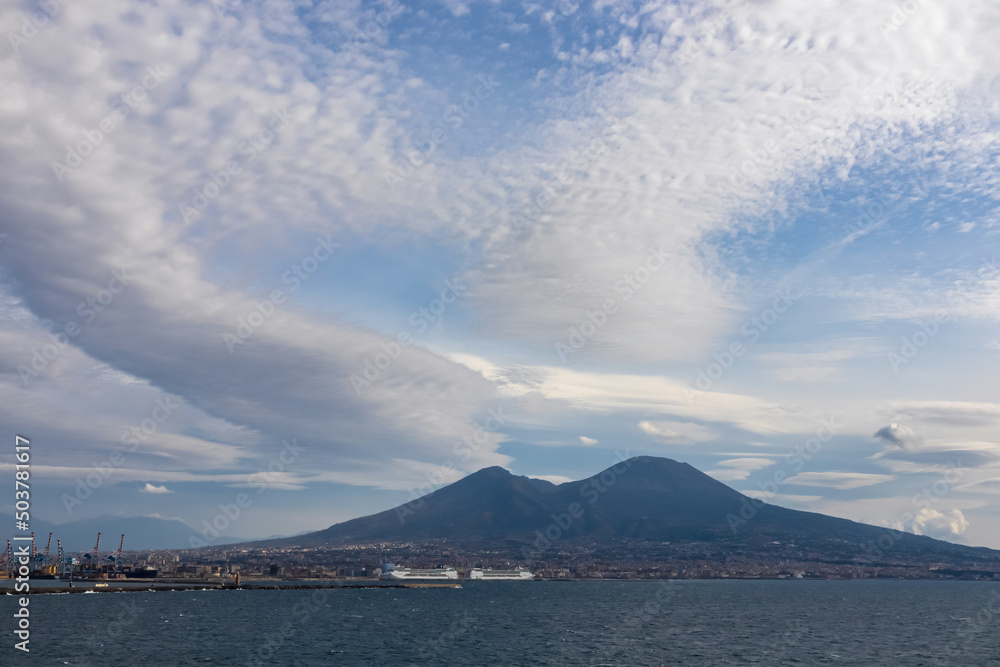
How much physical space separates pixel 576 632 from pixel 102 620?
298ft

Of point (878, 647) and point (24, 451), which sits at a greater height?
point (24, 451)

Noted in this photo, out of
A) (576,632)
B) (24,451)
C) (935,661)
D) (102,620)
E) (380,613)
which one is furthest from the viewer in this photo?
(380,613)

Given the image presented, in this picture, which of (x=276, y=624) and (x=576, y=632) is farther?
(x=276, y=624)

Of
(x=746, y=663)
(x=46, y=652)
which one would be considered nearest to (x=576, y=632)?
(x=746, y=663)

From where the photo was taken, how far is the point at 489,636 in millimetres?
122750

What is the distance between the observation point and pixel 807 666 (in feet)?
301

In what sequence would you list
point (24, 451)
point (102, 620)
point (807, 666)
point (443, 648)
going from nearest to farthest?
point (24, 451) → point (807, 666) → point (443, 648) → point (102, 620)

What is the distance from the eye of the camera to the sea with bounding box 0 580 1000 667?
3748 inches

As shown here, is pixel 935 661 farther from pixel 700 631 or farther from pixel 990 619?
pixel 990 619

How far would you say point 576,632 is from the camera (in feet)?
417

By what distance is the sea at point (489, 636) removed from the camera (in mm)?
95188

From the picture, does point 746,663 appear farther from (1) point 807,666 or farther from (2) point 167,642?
(2) point 167,642

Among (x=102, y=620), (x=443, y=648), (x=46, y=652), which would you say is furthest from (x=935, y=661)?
(x=102, y=620)

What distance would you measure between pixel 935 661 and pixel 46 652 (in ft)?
390
